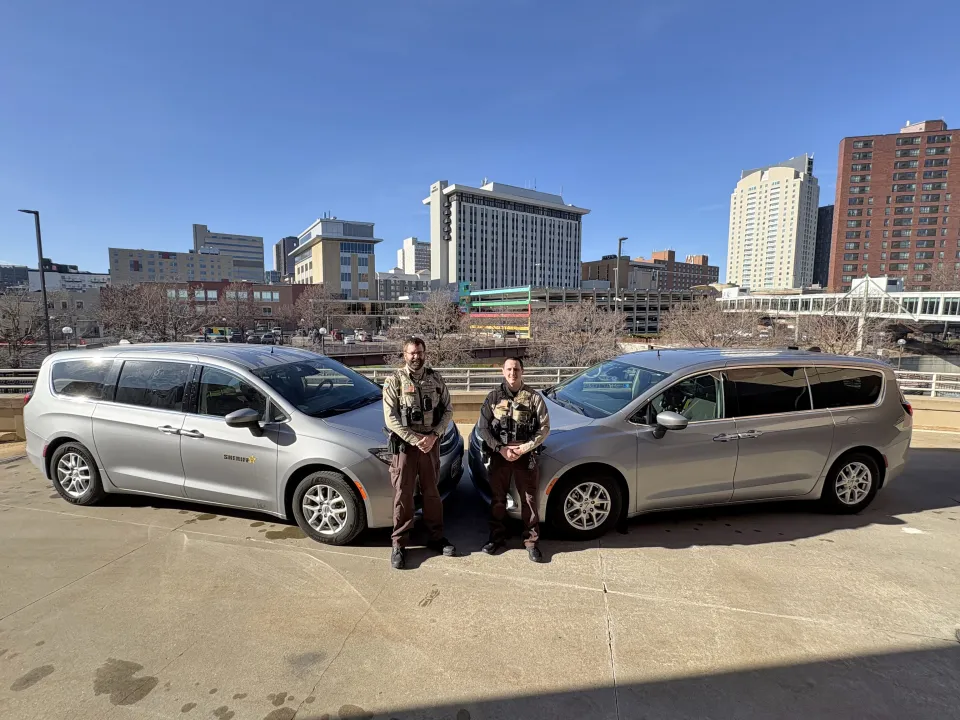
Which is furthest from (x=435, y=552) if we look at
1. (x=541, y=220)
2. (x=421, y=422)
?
(x=541, y=220)

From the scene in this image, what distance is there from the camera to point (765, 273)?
6708 inches

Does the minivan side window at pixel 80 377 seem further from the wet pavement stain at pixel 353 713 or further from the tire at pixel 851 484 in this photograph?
the tire at pixel 851 484

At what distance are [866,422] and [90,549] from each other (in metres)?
7.04

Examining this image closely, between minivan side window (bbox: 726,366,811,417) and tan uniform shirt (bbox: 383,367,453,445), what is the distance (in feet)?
8.64

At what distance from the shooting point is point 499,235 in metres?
160

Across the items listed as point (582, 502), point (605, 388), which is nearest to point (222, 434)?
point (582, 502)

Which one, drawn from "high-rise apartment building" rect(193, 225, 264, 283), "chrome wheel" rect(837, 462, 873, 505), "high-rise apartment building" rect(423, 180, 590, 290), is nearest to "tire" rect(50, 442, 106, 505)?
"chrome wheel" rect(837, 462, 873, 505)

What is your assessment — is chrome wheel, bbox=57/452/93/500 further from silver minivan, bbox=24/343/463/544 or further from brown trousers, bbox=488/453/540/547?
brown trousers, bbox=488/453/540/547

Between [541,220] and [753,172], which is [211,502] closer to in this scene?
[541,220]

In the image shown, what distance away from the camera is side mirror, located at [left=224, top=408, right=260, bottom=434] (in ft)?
12.5

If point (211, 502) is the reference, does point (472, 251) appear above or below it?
above

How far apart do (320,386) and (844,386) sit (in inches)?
204

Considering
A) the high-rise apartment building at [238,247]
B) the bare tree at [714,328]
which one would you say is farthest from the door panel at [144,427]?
the high-rise apartment building at [238,247]

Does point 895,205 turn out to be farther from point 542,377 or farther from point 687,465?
point 687,465
